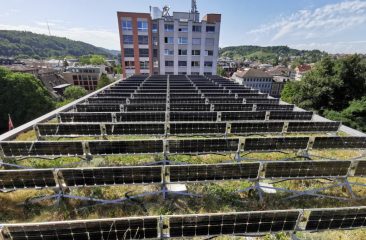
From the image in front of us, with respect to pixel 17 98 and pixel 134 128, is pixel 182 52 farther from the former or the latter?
pixel 134 128

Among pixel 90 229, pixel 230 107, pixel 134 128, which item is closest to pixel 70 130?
pixel 134 128

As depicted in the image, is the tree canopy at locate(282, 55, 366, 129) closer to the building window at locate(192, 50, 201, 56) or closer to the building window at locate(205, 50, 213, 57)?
the building window at locate(205, 50, 213, 57)

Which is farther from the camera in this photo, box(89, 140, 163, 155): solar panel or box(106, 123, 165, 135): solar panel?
box(106, 123, 165, 135): solar panel

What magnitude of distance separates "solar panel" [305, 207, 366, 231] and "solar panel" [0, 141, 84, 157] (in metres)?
7.61

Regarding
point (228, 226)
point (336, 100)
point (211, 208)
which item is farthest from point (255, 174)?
point (336, 100)

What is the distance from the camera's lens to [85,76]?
6794 cm

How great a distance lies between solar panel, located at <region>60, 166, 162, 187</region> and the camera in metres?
5.38

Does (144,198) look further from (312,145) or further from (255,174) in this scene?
(312,145)

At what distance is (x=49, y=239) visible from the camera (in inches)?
158

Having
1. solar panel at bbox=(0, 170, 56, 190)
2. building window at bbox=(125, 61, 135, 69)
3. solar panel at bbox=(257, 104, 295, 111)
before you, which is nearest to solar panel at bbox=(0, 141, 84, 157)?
solar panel at bbox=(0, 170, 56, 190)

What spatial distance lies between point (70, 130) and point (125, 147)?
3844 millimetres

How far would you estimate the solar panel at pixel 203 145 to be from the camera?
7266 mm

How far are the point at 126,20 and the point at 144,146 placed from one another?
150 ft

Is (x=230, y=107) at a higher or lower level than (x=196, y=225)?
higher
